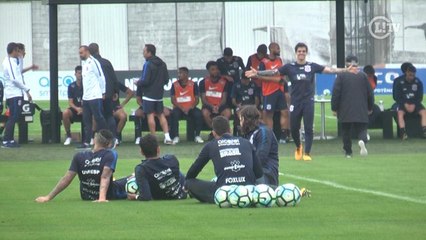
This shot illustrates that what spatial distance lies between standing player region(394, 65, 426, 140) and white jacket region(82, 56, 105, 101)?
6.59m

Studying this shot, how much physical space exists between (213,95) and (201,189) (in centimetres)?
1299

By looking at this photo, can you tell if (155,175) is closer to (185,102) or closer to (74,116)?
(74,116)

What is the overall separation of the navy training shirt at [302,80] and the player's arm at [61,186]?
300 inches

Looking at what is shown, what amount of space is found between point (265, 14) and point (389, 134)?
1469 inches

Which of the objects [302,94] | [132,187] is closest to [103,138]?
[132,187]

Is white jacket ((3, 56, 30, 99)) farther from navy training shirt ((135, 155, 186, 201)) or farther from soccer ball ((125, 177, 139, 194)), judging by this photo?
navy training shirt ((135, 155, 186, 201))

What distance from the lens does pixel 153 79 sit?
2611 cm

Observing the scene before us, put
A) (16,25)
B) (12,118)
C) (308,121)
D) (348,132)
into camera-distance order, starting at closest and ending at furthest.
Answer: (308,121) → (348,132) → (12,118) → (16,25)

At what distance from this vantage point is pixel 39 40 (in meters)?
62.2

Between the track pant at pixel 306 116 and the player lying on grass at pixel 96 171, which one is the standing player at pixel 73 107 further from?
the player lying on grass at pixel 96 171

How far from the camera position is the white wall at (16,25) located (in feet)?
206

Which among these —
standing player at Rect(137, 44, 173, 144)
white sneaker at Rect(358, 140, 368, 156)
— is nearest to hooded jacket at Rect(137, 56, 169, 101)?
standing player at Rect(137, 44, 173, 144)

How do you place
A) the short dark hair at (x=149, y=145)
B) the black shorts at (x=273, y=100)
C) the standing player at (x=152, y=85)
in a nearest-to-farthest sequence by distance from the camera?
the short dark hair at (x=149, y=145) < the standing player at (x=152, y=85) < the black shorts at (x=273, y=100)

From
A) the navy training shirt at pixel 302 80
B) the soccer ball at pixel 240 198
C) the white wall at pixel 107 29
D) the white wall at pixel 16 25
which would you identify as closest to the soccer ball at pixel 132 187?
the soccer ball at pixel 240 198
